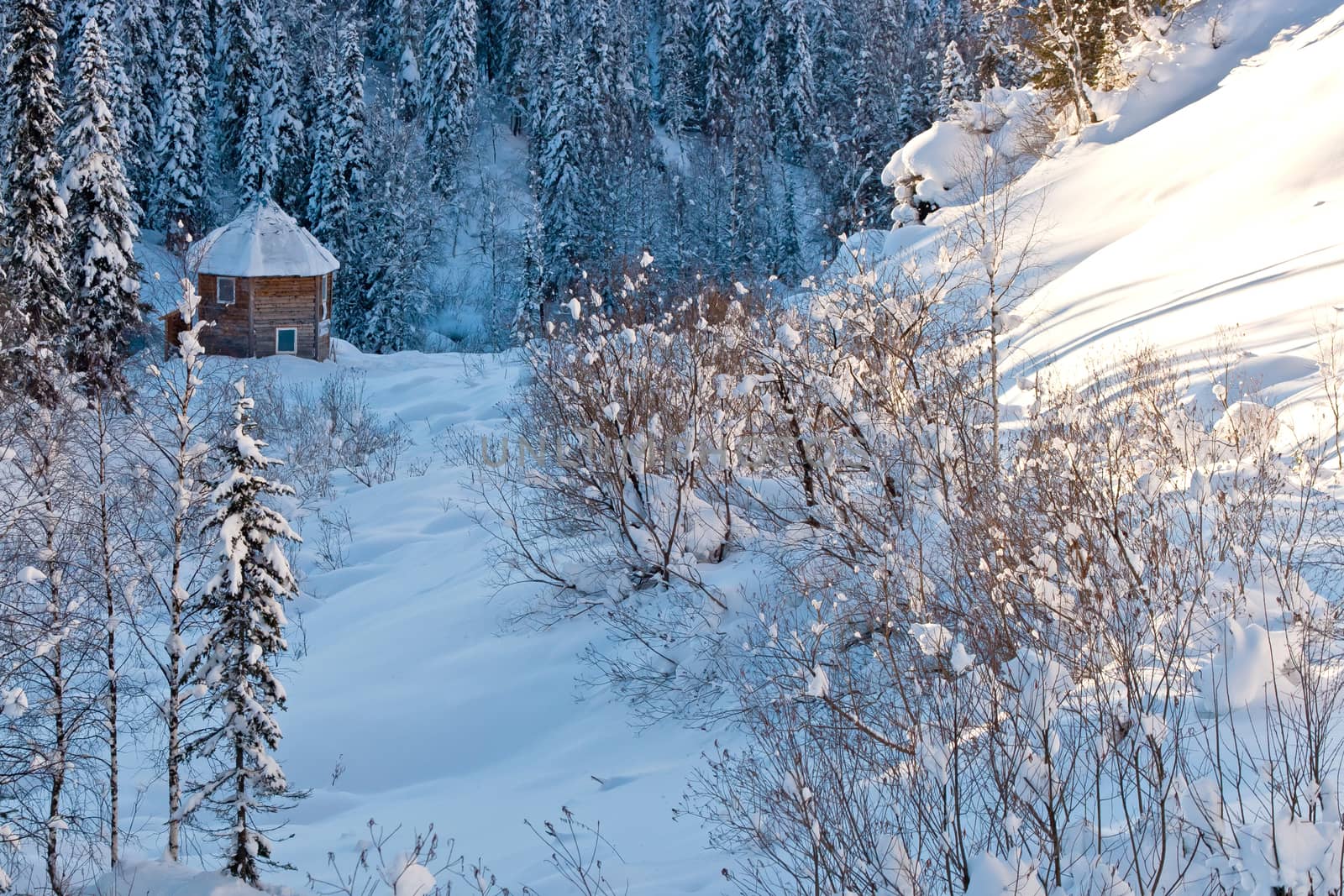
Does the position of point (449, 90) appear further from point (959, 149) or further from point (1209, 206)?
point (1209, 206)

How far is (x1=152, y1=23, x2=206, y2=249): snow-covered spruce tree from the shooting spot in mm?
42875

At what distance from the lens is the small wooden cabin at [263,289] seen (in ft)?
113

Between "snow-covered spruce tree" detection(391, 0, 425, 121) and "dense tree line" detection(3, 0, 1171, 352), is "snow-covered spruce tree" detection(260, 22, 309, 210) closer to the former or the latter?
"dense tree line" detection(3, 0, 1171, 352)

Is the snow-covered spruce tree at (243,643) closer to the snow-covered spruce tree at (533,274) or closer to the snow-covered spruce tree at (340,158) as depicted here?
Result: the snow-covered spruce tree at (533,274)

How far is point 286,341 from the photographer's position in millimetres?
35469

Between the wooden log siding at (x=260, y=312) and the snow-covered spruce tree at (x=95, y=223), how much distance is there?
6801 millimetres

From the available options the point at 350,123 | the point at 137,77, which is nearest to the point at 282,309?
the point at 350,123

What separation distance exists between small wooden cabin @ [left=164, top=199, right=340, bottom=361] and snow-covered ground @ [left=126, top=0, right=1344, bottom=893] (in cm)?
1058

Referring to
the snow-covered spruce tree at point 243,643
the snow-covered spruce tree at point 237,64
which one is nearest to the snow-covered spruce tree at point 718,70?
the snow-covered spruce tree at point 237,64

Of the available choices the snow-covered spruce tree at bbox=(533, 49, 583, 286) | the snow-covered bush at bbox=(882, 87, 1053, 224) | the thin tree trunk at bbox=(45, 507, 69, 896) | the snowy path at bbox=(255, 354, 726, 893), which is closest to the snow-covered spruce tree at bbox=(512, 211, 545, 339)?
the snow-covered spruce tree at bbox=(533, 49, 583, 286)

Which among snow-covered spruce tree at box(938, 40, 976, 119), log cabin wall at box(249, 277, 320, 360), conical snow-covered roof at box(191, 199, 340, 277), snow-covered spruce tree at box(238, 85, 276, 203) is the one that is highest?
snow-covered spruce tree at box(938, 40, 976, 119)

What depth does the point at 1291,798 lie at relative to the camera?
3.64 metres

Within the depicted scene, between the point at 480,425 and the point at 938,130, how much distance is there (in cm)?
1671

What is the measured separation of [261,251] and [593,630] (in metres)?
27.6
